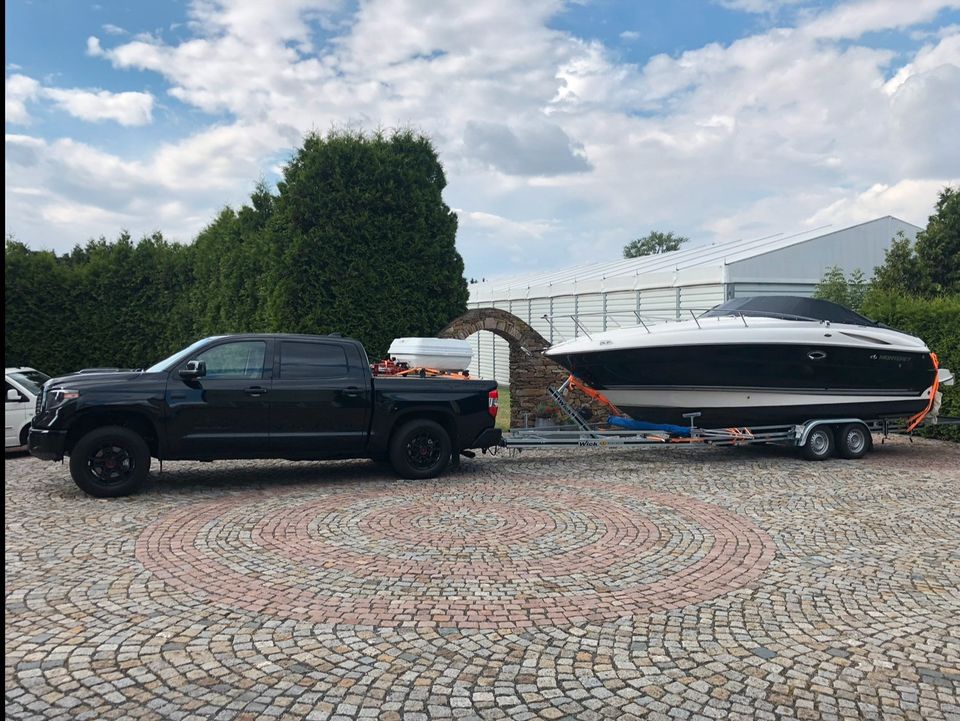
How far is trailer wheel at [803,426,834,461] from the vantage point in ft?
35.6

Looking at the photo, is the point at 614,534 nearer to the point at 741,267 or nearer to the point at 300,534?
the point at 300,534

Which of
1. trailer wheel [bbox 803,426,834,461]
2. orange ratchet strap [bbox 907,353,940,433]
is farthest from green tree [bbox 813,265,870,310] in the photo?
trailer wheel [bbox 803,426,834,461]

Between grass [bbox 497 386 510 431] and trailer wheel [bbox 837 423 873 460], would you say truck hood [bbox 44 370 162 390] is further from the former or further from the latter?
trailer wheel [bbox 837 423 873 460]

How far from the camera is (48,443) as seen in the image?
7.60m

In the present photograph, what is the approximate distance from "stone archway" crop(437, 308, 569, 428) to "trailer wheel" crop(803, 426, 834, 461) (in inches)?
182

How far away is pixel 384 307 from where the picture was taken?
13.8 m

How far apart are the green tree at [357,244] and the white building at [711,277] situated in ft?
10.5

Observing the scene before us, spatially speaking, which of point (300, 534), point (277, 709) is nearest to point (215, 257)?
point (300, 534)

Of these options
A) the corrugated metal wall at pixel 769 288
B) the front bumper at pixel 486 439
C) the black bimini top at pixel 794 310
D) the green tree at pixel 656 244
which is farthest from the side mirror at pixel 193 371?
the green tree at pixel 656 244

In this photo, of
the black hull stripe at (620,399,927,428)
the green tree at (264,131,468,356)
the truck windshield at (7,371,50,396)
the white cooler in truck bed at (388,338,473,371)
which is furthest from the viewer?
the green tree at (264,131,468,356)

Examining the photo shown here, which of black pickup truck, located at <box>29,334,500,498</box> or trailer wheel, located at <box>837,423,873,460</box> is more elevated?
black pickup truck, located at <box>29,334,500,498</box>

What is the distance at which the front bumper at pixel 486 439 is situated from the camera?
9383 mm

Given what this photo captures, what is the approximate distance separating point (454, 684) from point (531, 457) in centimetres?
729

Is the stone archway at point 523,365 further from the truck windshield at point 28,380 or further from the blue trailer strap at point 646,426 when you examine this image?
the truck windshield at point 28,380
